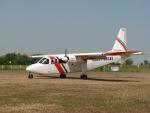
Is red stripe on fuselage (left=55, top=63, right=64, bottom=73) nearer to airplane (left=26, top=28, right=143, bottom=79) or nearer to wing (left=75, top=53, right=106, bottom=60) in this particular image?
airplane (left=26, top=28, right=143, bottom=79)

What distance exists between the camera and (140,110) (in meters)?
13.5

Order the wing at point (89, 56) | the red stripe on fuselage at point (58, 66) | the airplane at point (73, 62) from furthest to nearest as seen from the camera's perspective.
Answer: the red stripe on fuselage at point (58, 66) < the wing at point (89, 56) < the airplane at point (73, 62)

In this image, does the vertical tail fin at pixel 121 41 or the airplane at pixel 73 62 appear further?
the vertical tail fin at pixel 121 41

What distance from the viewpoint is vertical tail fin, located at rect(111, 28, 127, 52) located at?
45500mm

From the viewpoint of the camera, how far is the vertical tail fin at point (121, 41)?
149 ft

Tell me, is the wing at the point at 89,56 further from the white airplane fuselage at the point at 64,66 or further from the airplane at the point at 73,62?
the white airplane fuselage at the point at 64,66

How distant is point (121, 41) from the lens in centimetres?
4559

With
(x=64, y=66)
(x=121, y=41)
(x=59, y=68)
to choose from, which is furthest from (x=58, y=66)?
(x=121, y=41)

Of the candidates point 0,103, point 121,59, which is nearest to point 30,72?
point 121,59

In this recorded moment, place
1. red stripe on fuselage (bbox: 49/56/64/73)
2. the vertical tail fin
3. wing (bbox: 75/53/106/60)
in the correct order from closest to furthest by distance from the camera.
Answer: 1. wing (bbox: 75/53/106/60)
2. red stripe on fuselage (bbox: 49/56/64/73)
3. the vertical tail fin

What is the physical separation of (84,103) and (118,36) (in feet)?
104

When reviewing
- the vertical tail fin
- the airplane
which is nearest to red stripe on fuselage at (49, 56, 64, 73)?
the airplane

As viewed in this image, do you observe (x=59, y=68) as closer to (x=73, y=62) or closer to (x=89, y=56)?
(x=73, y=62)

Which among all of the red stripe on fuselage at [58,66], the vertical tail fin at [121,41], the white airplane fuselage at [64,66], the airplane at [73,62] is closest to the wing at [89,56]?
the airplane at [73,62]
